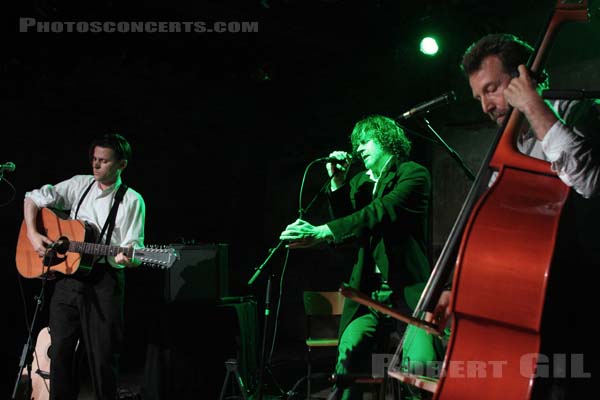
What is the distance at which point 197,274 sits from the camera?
15.8ft

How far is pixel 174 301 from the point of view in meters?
4.67

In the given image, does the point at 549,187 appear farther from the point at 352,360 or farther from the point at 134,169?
the point at 134,169

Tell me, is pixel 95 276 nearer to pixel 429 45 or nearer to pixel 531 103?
pixel 531 103

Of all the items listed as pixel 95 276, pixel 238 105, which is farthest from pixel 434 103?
pixel 238 105

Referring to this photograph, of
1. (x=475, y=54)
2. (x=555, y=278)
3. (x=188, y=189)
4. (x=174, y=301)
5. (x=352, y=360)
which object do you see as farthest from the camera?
(x=188, y=189)

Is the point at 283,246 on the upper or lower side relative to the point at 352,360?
upper

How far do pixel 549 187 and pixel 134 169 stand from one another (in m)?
5.31

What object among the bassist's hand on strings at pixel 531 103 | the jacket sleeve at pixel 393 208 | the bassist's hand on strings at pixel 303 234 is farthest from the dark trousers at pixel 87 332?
the bassist's hand on strings at pixel 531 103

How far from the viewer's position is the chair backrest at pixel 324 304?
472 centimetres

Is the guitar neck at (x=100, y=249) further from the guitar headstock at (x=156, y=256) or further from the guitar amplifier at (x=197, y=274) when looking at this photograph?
the guitar amplifier at (x=197, y=274)

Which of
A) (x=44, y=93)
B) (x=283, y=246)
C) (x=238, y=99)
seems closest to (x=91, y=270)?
(x=283, y=246)

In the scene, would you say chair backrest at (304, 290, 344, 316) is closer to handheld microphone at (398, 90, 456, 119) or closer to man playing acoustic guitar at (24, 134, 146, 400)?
man playing acoustic guitar at (24, 134, 146, 400)

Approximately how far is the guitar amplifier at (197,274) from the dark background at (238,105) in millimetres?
275

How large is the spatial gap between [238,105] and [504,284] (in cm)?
587
